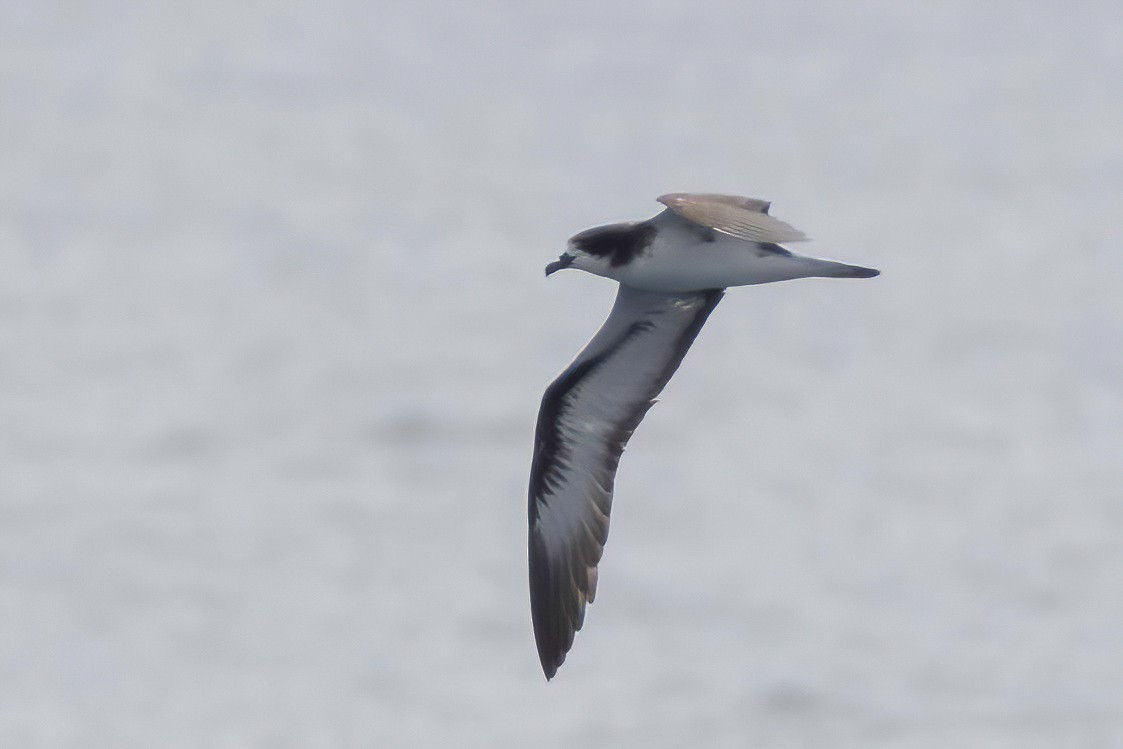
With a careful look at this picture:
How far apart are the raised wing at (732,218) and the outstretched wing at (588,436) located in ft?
4.79

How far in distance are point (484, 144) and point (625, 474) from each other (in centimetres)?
1183

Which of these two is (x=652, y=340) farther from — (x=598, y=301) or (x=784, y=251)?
(x=598, y=301)

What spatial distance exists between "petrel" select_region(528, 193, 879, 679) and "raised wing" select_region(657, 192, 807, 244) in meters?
0.04

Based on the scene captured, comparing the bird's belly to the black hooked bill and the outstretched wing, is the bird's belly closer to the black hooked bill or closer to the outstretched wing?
the black hooked bill

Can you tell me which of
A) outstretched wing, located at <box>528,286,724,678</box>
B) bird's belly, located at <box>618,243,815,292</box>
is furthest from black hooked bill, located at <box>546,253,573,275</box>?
outstretched wing, located at <box>528,286,724,678</box>

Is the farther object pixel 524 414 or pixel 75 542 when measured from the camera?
pixel 524 414

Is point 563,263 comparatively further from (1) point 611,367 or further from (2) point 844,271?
(2) point 844,271

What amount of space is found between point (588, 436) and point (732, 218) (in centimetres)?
277

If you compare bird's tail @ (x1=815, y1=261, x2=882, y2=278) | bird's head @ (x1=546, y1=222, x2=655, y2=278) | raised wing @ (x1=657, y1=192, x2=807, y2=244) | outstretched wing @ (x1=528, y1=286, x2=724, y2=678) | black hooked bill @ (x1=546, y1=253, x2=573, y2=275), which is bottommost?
outstretched wing @ (x1=528, y1=286, x2=724, y2=678)

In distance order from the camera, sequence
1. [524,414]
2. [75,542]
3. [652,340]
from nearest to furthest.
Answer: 1. [652,340]
2. [75,542]
3. [524,414]

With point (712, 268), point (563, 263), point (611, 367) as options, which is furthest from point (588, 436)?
point (712, 268)

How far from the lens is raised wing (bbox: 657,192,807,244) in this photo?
383 inches

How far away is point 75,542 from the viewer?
39.3 m

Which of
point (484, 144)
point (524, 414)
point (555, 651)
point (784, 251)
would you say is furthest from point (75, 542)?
point (784, 251)
